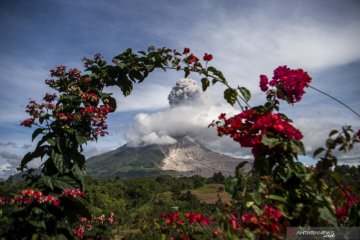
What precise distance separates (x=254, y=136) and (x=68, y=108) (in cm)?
263

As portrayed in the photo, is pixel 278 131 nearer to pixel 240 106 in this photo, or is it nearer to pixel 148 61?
pixel 240 106

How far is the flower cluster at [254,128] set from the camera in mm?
2861

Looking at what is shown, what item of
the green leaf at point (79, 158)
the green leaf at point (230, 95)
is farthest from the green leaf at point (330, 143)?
the green leaf at point (79, 158)

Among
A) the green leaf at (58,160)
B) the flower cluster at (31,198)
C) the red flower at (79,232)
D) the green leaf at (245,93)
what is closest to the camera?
the flower cluster at (31,198)

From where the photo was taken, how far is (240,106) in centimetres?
399

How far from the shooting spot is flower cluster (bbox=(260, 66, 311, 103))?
3383 millimetres

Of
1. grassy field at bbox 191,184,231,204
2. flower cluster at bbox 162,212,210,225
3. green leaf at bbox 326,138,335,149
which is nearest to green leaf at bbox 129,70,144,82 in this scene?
flower cluster at bbox 162,212,210,225


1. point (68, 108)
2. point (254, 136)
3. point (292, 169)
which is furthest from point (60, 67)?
point (292, 169)

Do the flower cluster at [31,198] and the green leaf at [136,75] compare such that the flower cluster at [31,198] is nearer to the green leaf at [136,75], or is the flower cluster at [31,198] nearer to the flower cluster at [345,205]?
the green leaf at [136,75]

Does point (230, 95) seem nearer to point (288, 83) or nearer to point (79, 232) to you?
point (288, 83)

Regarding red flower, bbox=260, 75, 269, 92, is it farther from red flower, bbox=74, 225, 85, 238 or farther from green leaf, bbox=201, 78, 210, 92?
red flower, bbox=74, 225, 85, 238

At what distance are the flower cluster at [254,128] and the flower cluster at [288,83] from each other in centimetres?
40

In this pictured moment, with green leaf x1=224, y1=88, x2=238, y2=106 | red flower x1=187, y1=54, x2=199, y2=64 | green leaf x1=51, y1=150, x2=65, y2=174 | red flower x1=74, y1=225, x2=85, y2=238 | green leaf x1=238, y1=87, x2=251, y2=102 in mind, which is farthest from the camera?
red flower x1=187, y1=54, x2=199, y2=64

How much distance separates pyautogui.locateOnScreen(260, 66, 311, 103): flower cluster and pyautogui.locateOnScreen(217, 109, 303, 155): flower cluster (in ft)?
1.31
